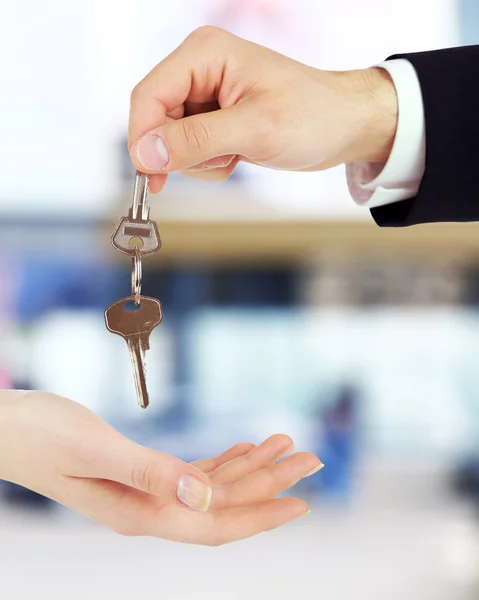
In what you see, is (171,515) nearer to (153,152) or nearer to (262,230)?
(153,152)

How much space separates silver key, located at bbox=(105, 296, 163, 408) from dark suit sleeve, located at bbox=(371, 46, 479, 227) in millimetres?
278

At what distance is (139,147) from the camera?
578 millimetres

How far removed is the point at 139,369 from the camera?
56 cm

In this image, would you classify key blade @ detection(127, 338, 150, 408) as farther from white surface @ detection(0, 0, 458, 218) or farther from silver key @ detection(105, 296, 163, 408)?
white surface @ detection(0, 0, 458, 218)

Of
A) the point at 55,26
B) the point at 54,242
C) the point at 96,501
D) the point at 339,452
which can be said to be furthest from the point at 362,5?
the point at 96,501

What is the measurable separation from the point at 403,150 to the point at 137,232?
267 mm

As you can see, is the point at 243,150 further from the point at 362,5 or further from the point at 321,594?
the point at 362,5

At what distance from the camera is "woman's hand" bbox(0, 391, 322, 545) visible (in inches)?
21.3

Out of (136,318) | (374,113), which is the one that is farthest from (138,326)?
(374,113)

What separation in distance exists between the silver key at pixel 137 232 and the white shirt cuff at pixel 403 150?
242mm

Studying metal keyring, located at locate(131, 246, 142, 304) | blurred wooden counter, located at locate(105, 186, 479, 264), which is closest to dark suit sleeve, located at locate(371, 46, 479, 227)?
metal keyring, located at locate(131, 246, 142, 304)

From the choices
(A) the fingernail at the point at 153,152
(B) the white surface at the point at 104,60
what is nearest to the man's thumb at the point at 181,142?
(A) the fingernail at the point at 153,152

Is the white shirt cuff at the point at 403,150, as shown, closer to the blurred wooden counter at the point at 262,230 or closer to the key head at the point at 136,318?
the key head at the point at 136,318

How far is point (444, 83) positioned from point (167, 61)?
25 cm
